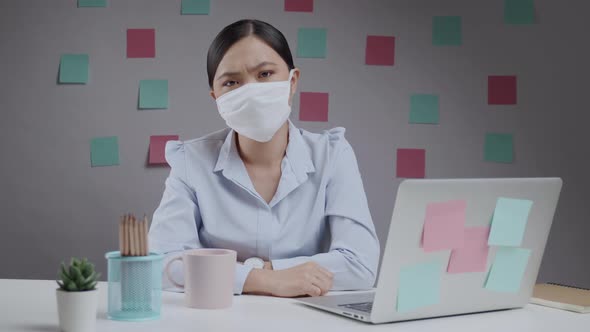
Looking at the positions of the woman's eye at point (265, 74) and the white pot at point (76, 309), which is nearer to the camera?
the white pot at point (76, 309)

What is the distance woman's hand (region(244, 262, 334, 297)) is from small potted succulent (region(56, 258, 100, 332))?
0.42 metres

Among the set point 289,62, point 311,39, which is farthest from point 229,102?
point 311,39

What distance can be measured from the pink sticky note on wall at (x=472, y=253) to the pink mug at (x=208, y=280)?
0.35m

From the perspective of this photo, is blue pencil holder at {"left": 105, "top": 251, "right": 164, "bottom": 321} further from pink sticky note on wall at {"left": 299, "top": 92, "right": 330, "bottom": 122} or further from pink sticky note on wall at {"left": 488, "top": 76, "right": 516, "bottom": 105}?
pink sticky note on wall at {"left": 488, "top": 76, "right": 516, "bottom": 105}

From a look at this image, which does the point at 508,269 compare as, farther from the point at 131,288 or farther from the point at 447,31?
the point at 447,31

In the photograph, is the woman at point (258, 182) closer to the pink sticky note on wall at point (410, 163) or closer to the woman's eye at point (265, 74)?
the woman's eye at point (265, 74)

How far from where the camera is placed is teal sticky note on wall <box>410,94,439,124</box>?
2559 millimetres

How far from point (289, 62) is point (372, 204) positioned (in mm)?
798

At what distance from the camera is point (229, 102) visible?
1809 millimetres

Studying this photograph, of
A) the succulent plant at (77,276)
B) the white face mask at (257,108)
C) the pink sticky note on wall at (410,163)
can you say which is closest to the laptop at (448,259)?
the succulent plant at (77,276)

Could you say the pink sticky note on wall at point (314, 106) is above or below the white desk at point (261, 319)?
above

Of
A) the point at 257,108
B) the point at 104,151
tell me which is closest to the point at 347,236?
the point at 257,108

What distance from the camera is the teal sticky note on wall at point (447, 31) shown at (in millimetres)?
2557

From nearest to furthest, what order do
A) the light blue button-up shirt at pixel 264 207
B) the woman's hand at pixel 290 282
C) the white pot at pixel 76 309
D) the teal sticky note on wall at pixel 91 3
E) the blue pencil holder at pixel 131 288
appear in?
1. the white pot at pixel 76 309
2. the blue pencil holder at pixel 131 288
3. the woman's hand at pixel 290 282
4. the light blue button-up shirt at pixel 264 207
5. the teal sticky note on wall at pixel 91 3
